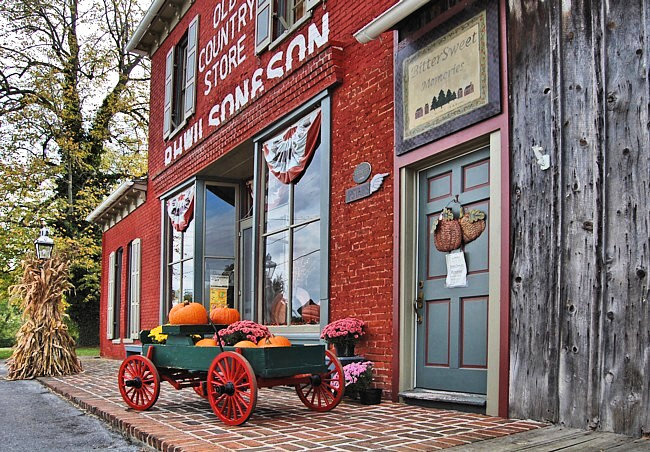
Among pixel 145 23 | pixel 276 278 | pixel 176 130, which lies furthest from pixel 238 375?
pixel 145 23

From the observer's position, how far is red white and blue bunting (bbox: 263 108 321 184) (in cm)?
826

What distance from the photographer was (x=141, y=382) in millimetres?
6359

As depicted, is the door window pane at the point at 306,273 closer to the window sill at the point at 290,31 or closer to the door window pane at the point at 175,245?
the window sill at the point at 290,31

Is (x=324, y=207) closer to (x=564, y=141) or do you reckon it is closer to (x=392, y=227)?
(x=392, y=227)

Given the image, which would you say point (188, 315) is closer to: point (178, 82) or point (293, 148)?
point (293, 148)

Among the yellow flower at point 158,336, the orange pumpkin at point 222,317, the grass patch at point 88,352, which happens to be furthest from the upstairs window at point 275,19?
the grass patch at point 88,352

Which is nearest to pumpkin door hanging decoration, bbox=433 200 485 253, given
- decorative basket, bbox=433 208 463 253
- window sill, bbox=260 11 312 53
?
decorative basket, bbox=433 208 463 253

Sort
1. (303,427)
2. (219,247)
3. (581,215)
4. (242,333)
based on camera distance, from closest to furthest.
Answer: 1. (581,215)
2. (303,427)
3. (242,333)
4. (219,247)

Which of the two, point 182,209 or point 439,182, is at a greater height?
point 182,209

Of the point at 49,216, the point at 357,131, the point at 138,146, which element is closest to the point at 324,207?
the point at 357,131

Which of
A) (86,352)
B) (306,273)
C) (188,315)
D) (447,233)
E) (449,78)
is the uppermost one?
(449,78)

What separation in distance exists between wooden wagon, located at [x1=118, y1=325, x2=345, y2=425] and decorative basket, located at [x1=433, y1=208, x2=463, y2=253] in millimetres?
1366

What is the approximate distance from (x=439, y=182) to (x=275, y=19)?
168 inches

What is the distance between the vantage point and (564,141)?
471 cm
